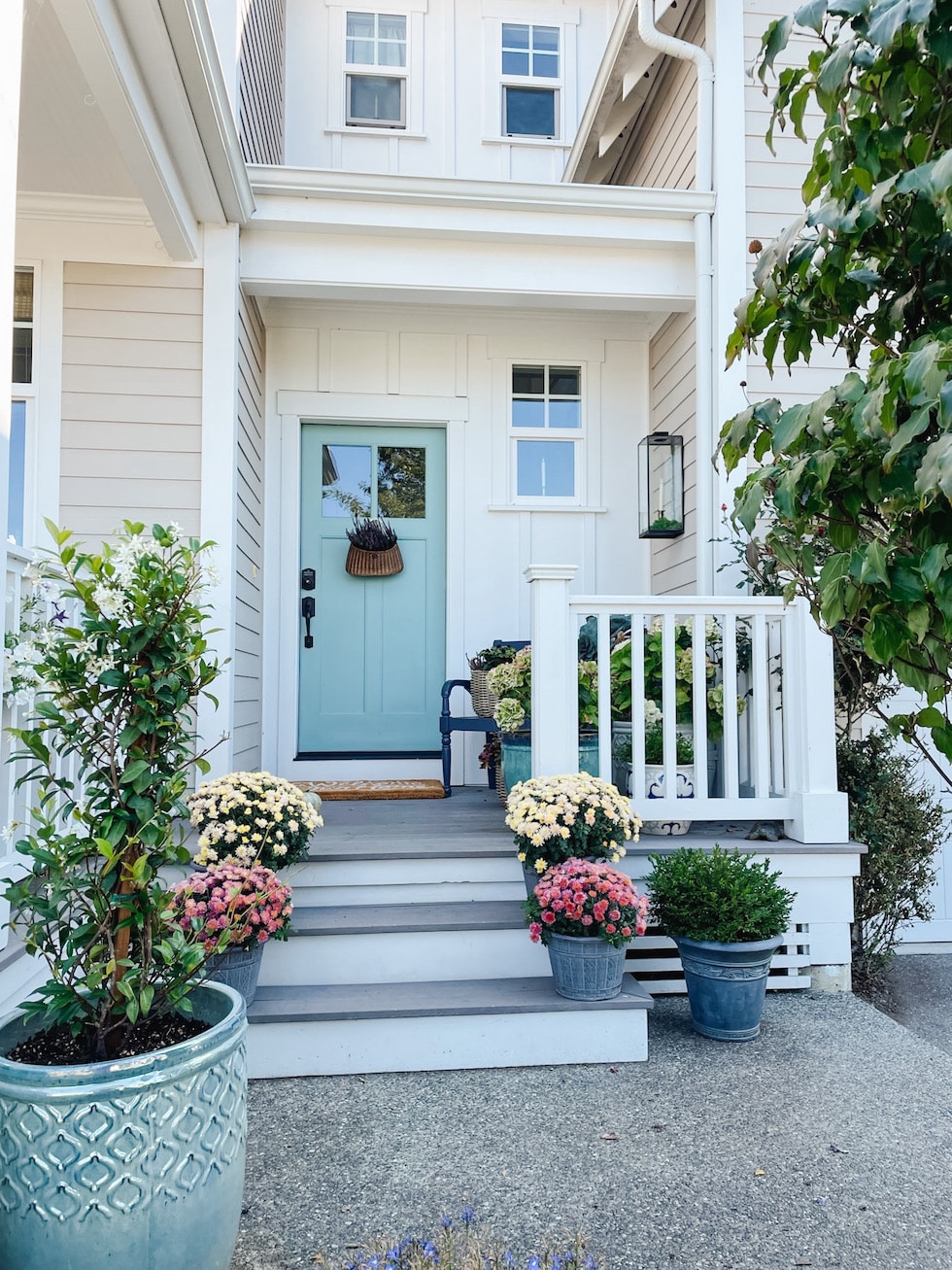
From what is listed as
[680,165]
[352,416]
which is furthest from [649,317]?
[352,416]

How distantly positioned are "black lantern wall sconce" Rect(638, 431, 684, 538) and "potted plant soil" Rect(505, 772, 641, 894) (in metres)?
1.69

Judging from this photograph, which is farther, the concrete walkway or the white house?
the white house

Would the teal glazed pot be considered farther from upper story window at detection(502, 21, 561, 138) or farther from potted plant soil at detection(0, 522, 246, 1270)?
upper story window at detection(502, 21, 561, 138)

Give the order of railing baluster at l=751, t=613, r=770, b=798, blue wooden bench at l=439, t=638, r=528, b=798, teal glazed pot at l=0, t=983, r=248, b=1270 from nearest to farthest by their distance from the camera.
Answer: teal glazed pot at l=0, t=983, r=248, b=1270 → railing baluster at l=751, t=613, r=770, b=798 → blue wooden bench at l=439, t=638, r=528, b=798

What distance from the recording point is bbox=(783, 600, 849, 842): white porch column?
2957 millimetres

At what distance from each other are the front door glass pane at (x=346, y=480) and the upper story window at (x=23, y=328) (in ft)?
4.95

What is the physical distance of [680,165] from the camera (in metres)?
3.97

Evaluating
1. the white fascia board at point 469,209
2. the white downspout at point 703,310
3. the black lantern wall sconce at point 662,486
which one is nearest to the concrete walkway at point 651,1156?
the white downspout at point 703,310

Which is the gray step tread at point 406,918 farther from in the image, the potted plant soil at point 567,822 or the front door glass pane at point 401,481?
the front door glass pane at point 401,481

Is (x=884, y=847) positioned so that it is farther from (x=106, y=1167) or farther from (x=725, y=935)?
(x=106, y=1167)

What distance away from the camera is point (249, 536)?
3.78 meters

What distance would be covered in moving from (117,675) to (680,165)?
374 centimetres

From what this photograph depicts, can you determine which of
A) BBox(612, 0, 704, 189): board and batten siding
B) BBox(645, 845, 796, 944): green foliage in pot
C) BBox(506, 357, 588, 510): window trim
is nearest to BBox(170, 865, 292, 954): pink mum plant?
BBox(645, 845, 796, 944): green foliage in pot

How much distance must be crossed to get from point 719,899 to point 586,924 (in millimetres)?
449
